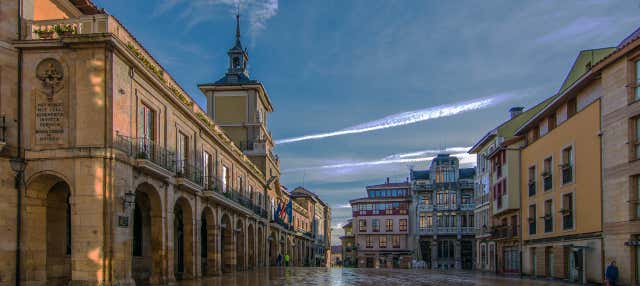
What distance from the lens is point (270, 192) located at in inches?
2362

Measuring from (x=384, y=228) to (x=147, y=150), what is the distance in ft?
254

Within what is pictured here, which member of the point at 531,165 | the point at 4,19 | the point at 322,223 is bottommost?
the point at 322,223

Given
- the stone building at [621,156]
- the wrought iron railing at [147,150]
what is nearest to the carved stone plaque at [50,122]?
the wrought iron railing at [147,150]

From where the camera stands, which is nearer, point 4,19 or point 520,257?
point 4,19

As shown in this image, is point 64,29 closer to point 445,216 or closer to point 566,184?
point 566,184

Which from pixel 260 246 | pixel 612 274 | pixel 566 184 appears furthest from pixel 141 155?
pixel 260 246

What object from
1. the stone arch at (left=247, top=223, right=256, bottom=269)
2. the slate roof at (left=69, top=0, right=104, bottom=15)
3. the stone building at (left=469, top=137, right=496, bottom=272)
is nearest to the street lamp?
the slate roof at (left=69, top=0, right=104, bottom=15)

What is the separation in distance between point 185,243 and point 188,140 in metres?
4.87

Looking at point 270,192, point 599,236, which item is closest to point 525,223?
point 599,236

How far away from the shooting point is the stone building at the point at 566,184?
27.9 m

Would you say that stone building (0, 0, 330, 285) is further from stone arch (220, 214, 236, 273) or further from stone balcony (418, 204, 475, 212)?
stone balcony (418, 204, 475, 212)

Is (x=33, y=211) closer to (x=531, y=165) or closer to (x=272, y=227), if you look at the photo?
(x=531, y=165)

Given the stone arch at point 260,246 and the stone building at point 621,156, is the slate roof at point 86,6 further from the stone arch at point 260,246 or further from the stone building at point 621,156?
the stone arch at point 260,246

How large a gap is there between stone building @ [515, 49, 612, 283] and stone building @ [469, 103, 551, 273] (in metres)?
0.87
